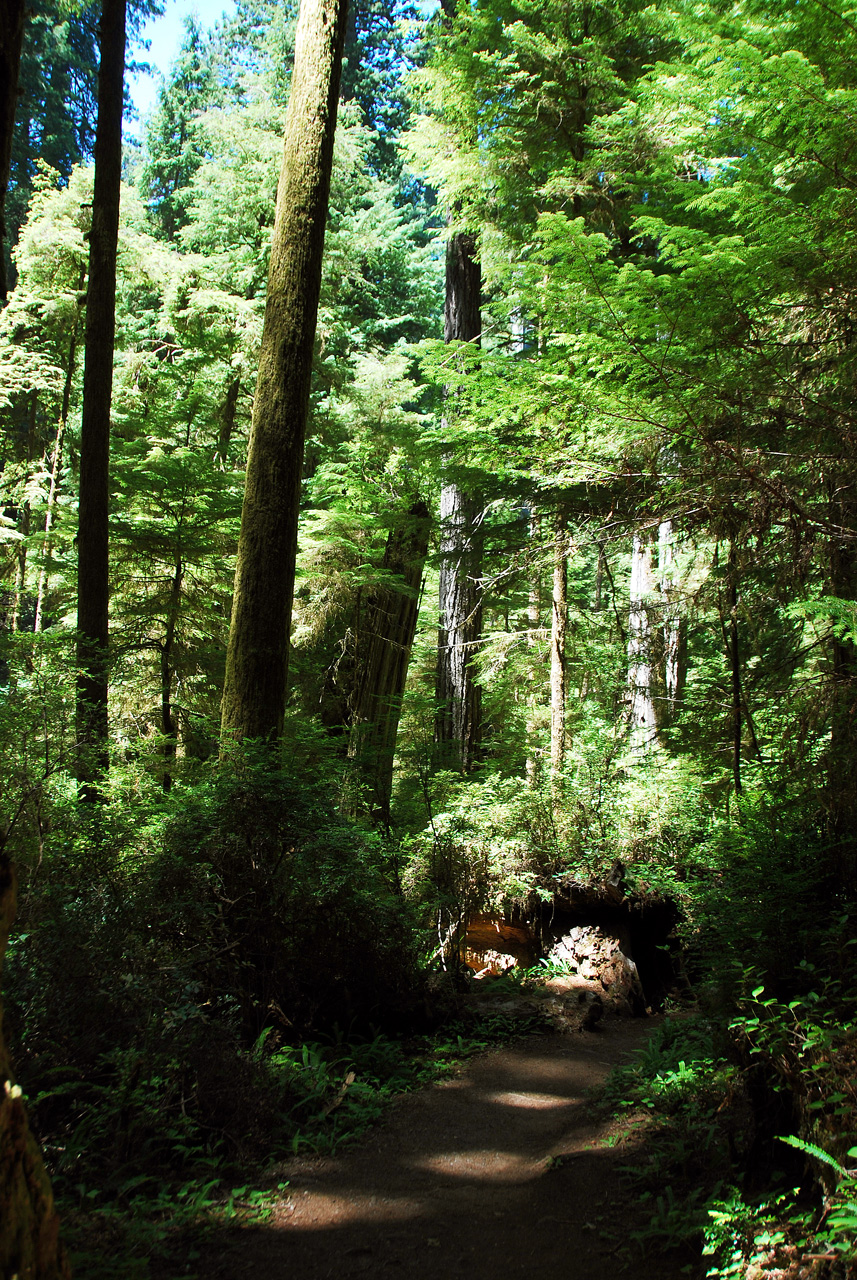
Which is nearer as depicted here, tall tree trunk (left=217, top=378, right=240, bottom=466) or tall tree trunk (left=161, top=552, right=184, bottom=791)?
tall tree trunk (left=161, top=552, right=184, bottom=791)

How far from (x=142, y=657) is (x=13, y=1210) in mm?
10445

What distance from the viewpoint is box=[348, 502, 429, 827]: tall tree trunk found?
10195mm

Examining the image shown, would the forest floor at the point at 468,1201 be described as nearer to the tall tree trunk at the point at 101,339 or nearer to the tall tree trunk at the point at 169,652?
the tall tree trunk at the point at 169,652

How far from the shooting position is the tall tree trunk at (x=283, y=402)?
6.32m

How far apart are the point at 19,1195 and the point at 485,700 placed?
11806 millimetres

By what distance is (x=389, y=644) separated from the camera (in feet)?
34.9

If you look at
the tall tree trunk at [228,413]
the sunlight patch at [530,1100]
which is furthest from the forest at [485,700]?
the tall tree trunk at [228,413]

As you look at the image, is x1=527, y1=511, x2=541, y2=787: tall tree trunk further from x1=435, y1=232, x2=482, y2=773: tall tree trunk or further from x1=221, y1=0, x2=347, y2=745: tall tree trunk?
x1=221, y1=0, x2=347, y2=745: tall tree trunk

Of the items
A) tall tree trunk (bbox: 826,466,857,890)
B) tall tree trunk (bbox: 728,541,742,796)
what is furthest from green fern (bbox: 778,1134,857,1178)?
tall tree trunk (bbox: 728,541,742,796)

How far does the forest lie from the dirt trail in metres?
0.16

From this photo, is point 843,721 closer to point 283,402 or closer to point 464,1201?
point 464,1201

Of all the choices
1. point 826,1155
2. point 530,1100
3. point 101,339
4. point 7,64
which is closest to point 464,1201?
point 530,1100

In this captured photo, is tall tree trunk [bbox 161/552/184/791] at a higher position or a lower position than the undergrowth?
higher

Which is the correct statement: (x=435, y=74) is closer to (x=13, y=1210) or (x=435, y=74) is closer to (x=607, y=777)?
(x=607, y=777)
